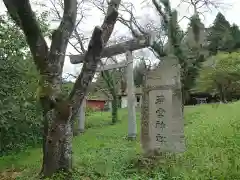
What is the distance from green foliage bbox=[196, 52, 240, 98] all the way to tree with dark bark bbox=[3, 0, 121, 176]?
2308cm

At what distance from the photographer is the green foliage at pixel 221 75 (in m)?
29.6

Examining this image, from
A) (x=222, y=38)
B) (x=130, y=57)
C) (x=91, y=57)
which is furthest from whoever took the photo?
(x=222, y=38)

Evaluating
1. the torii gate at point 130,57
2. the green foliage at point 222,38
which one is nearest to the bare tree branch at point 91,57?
the torii gate at point 130,57

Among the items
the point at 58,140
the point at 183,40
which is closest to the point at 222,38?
the point at 183,40

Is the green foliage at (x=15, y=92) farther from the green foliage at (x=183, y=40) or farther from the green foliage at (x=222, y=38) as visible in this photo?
the green foliage at (x=222, y=38)

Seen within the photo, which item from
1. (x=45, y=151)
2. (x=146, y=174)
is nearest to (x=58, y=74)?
(x=45, y=151)

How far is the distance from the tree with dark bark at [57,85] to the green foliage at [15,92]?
3.73 m

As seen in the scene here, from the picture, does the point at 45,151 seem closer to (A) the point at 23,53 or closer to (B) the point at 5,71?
(B) the point at 5,71

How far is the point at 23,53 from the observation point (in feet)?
46.8

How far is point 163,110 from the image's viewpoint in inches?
334

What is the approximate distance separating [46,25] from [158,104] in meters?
9.59

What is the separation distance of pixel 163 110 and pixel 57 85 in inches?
103

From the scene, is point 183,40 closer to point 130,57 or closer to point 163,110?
point 130,57

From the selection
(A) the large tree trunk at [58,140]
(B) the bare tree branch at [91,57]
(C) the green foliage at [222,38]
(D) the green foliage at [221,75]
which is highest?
(C) the green foliage at [222,38]
